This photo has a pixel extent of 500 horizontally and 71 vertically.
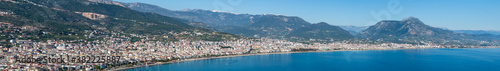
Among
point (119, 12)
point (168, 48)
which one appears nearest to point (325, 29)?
point (119, 12)

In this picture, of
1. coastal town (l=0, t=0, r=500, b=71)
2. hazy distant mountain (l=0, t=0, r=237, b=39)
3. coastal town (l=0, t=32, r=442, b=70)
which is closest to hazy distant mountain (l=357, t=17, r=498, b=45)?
coastal town (l=0, t=0, r=500, b=71)

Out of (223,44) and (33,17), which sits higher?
(33,17)

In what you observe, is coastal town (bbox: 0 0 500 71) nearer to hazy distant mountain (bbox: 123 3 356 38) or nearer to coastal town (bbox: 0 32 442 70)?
coastal town (bbox: 0 32 442 70)

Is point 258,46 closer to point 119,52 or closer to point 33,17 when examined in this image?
Result: point 119,52

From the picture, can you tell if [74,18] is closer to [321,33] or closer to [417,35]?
[321,33]

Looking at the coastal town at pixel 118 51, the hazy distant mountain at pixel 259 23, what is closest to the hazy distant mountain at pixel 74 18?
the coastal town at pixel 118 51

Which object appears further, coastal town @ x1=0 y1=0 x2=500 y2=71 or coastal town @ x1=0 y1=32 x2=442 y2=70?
coastal town @ x1=0 y1=0 x2=500 y2=71

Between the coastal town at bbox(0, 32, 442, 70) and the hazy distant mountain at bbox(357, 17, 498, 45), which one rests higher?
the hazy distant mountain at bbox(357, 17, 498, 45)

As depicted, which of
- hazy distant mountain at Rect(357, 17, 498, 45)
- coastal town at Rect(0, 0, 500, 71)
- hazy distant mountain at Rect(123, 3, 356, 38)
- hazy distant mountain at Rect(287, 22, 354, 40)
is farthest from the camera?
hazy distant mountain at Rect(123, 3, 356, 38)

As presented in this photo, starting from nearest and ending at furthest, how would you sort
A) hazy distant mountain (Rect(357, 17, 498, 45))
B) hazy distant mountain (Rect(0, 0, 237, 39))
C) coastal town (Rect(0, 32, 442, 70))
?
coastal town (Rect(0, 32, 442, 70))
hazy distant mountain (Rect(0, 0, 237, 39))
hazy distant mountain (Rect(357, 17, 498, 45))

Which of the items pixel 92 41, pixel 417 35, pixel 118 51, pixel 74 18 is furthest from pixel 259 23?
pixel 118 51

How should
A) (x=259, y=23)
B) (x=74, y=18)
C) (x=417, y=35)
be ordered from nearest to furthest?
(x=74, y=18) → (x=417, y=35) → (x=259, y=23)
